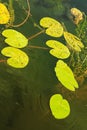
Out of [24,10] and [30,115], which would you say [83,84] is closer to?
[30,115]

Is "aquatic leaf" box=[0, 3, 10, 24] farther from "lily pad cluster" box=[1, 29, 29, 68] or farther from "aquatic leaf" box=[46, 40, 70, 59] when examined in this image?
"aquatic leaf" box=[46, 40, 70, 59]

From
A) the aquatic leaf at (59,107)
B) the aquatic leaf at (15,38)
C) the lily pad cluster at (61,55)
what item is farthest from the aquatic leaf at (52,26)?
the aquatic leaf at (59,107)

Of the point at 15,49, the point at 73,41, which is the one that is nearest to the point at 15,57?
the point at 15,49

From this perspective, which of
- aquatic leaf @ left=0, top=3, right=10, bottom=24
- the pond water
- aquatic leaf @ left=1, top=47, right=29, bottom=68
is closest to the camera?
the pond water

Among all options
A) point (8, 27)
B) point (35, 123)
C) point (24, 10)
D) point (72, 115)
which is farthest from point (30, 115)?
point (24, 10)

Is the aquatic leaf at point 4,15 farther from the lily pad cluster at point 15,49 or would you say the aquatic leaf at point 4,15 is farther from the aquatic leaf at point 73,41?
the aquatic leaf at point 73,41

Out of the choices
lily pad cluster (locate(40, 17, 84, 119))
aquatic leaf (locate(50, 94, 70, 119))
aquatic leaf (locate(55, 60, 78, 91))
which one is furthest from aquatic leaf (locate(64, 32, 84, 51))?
aquatic leaf (locate(50, 94, 70, 119))

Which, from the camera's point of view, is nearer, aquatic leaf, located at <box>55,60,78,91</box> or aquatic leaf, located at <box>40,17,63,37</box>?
aquatic leaf, located at <box>55,60,78,91</box>
